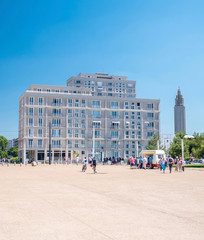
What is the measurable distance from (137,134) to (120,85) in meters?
34.2

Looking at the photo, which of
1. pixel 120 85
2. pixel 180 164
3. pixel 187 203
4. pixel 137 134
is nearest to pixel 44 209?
pixel 187 203

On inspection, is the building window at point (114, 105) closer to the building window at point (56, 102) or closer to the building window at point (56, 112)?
the building window at point (56, 102)

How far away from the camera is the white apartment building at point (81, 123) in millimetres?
75375

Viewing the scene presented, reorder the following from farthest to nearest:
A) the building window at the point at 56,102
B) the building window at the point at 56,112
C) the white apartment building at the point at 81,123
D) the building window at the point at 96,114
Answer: the building window at the point at 96,114 → the building window at the point at 56,102 → the building window at the point at 56,112 → the white apartment building at the point at 81,123

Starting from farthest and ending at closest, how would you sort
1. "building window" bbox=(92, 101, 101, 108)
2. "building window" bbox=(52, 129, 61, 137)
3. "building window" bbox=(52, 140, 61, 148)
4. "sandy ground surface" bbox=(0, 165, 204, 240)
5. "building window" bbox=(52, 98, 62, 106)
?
"building window" bbox=(92, 101, 101, 108) < "building window" bbox=(52, 98, 62, 106) < "building window" bbox=(52, 129, 61, 137) < "building window" bbox=(52, 140, 61, 148) < "sandy ground surface" bbox=(0, 165, 204, 240)

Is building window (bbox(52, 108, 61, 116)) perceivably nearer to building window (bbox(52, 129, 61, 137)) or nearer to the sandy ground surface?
building window (bbox(52, 129, 61, 137))

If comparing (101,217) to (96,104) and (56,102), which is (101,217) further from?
(96,104)

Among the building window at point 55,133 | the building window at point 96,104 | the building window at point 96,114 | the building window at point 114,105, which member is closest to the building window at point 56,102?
the building window at point 55,133

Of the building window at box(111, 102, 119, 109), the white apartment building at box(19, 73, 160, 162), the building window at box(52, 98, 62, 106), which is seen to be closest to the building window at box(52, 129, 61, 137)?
the white apartment building at box(19, 73, 160, 162)

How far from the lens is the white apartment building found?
75.4m

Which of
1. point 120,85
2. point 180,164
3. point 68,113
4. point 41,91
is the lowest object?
point 180,164

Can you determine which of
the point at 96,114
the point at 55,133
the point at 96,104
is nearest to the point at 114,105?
the point at 96,104

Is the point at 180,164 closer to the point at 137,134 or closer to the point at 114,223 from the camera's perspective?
the point at 114,223

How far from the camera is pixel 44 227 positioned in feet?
22.2
